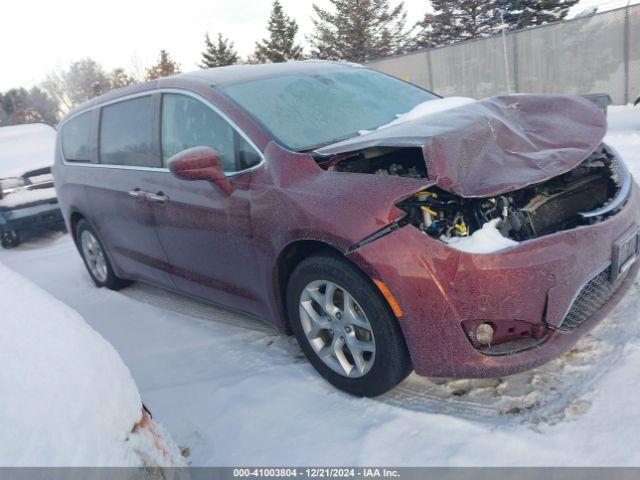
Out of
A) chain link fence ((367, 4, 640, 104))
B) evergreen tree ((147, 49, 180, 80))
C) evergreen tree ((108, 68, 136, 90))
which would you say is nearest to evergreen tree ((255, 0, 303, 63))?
evergreen tree ((147, 49, 180, 80))

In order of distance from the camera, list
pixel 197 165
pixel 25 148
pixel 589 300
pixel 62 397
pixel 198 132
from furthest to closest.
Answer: pixel 25 148, pixel 198 132, pixel 197 165, pixel 589 300, pixel 62 397

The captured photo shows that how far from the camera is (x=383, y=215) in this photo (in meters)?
2.46

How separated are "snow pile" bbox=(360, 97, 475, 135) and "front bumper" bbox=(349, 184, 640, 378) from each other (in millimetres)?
1130

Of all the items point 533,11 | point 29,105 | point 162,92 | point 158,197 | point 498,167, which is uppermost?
point 533,11

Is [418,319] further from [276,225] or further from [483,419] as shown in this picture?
[276,225]

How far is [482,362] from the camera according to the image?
7.93ft

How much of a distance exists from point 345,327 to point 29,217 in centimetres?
658

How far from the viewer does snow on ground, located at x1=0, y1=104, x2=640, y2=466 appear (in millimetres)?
2326

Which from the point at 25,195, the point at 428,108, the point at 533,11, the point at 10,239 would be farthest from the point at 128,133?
the point at 533,11

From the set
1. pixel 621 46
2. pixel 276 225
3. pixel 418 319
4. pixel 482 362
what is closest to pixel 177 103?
pixel 276 225

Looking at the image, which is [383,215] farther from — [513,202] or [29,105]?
[29,105]

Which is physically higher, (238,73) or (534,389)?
(238,73)

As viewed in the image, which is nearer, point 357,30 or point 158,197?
point 158,197

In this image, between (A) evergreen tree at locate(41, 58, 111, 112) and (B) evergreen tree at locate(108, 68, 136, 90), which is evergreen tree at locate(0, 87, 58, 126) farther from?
(B) evergreen tree at locate(108, 68, 136, 90)
